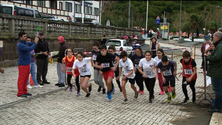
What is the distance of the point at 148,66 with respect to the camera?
8.20 metres

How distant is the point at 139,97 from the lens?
893 centimetres

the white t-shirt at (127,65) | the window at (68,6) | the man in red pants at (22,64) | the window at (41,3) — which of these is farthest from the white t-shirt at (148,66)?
the window at (68,6)

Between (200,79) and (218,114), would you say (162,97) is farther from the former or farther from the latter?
(200,79)

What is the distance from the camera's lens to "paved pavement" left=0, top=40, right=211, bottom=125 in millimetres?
6250

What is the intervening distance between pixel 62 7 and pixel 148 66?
49522mm

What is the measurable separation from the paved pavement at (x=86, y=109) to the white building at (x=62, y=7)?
32.3m

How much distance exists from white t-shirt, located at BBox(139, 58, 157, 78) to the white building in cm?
3337

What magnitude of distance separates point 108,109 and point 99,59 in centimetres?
162

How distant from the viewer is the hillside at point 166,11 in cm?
7858

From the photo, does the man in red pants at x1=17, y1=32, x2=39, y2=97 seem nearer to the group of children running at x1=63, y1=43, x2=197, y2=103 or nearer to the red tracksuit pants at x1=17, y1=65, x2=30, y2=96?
the red tracksuit pants at x1=17, y1=65, x2=30, y2=96

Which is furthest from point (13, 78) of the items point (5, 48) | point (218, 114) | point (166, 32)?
point (166, 32)

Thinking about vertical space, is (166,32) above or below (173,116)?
above

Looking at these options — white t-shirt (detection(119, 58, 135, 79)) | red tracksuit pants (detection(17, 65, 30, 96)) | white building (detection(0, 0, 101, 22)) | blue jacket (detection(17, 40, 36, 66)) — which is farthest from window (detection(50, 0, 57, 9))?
white t-shirt (detection(119, 58, 135, 79))

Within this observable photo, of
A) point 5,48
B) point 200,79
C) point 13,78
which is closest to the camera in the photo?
point 13,78
